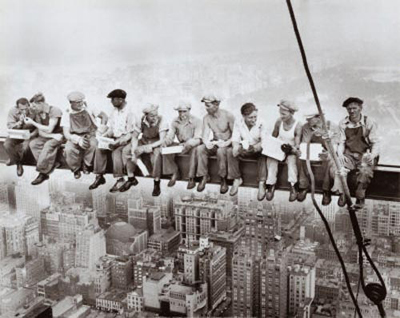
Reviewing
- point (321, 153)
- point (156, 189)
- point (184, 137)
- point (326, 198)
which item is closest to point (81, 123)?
point (156, 189)

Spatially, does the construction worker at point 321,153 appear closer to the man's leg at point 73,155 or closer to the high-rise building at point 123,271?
the high-rise building at point 123,271

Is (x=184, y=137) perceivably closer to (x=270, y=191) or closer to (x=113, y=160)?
(x=113, y=160)

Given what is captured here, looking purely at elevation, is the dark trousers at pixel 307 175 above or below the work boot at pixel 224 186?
above

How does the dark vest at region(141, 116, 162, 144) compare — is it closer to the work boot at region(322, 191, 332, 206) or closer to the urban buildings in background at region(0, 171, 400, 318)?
the urban buildings in background at region(0, 171, 400, 318)

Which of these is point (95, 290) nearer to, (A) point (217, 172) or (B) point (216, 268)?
(B) point (216, 268)

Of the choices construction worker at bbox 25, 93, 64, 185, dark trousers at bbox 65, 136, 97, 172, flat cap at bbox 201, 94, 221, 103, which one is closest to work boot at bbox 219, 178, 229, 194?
flat cap at bbox 201, 94, 221, 103

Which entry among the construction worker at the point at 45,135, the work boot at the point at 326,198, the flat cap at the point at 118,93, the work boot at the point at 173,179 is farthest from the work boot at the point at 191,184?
the construction worker at the point at 45,135

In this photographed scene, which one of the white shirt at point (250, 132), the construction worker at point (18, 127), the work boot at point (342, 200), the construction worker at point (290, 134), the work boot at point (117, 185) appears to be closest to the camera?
the work boot at point (342, 200)
